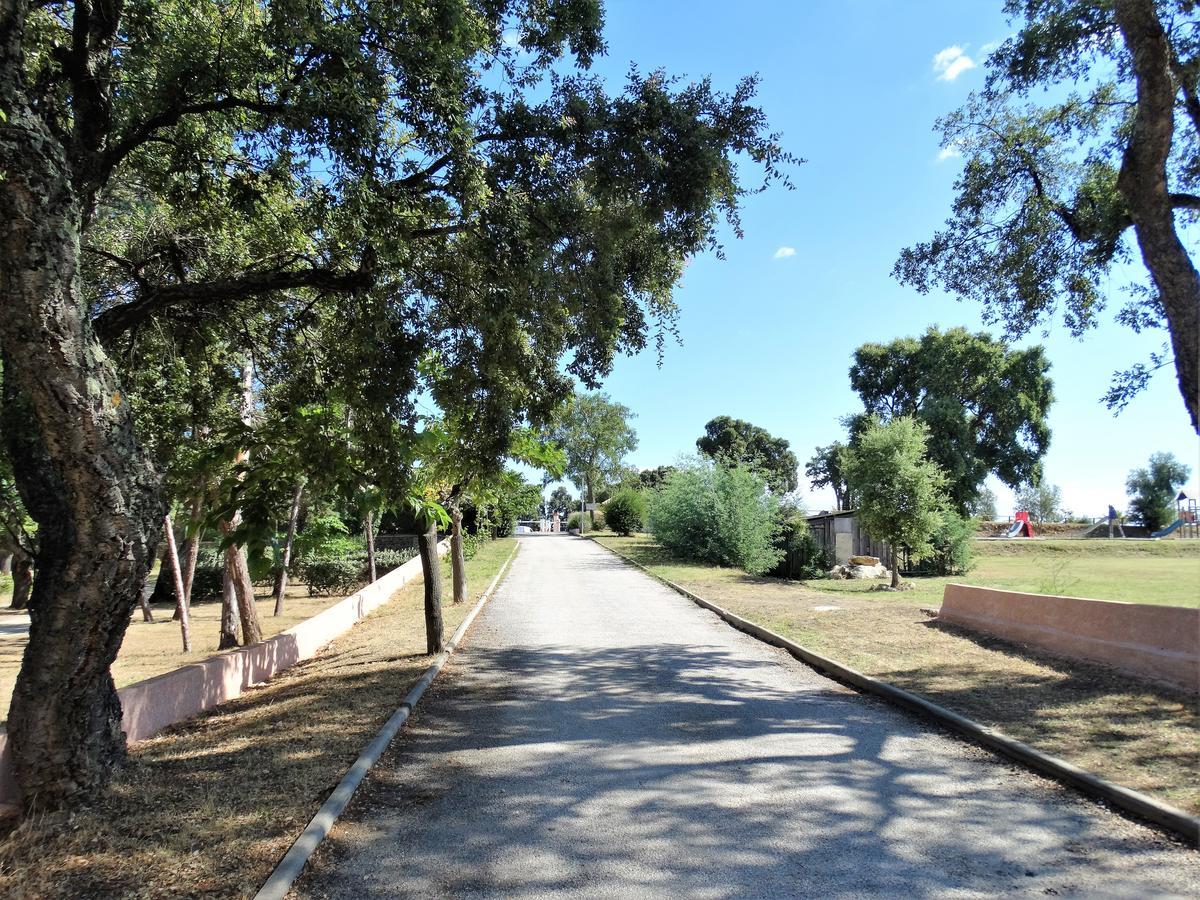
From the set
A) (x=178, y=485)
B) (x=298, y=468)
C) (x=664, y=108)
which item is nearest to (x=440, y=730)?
(x=298, y=468)

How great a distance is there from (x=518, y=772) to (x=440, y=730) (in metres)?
1.62

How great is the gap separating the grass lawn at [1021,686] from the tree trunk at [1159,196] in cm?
270

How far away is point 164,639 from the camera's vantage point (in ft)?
53.1

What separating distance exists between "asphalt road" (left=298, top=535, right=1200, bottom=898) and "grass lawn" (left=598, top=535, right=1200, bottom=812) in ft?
2.07

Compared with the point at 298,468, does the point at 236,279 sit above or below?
above

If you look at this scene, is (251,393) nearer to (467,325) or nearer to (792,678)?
(467,325)

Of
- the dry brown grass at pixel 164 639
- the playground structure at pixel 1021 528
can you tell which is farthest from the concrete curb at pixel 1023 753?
the playground structure at pixel 1021 528

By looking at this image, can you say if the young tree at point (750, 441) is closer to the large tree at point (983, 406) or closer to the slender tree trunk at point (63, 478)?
the large tree at point (983, 406)

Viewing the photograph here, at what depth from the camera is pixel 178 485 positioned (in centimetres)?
889

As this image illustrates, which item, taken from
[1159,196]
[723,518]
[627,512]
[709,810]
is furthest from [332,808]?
[627,512]

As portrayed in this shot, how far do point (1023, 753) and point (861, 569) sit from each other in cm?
2158

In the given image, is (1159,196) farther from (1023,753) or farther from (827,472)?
(827,472)

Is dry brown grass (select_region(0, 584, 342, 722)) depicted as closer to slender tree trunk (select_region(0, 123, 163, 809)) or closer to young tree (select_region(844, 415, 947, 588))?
slender tree trunk (select_region(0, 123, 163, 809))

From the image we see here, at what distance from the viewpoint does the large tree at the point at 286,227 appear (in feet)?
15.4
